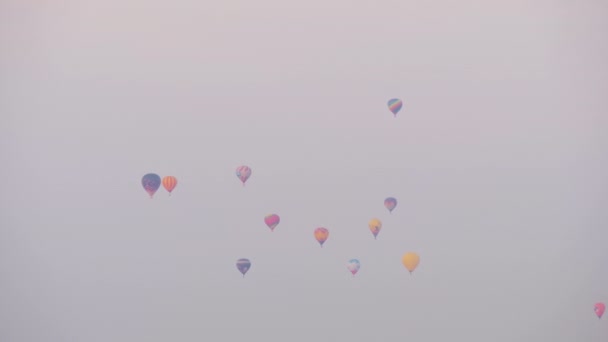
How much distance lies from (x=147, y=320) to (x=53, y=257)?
444 millimetres

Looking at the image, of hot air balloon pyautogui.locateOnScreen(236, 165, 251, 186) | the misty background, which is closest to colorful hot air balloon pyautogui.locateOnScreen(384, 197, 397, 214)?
the misty background

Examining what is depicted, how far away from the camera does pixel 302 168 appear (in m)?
3.31

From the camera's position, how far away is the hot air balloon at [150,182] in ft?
10.5

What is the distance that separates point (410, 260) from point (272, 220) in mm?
597

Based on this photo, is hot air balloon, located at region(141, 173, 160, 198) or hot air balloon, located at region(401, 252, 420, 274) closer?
hot air balloon, located at region(141, 173, 160, 198)

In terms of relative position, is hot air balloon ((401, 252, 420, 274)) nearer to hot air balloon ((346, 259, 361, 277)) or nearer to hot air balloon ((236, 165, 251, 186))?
hot air balloon ((346, 259, 361, 277))

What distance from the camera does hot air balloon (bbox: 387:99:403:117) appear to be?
3338 mm

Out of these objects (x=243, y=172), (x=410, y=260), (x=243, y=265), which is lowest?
(x=243, y=265)

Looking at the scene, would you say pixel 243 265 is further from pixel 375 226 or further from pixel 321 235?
pixel 375 226

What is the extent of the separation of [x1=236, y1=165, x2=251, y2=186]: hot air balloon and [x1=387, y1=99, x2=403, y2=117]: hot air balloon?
0.64 m

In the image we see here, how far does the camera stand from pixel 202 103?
128 inches

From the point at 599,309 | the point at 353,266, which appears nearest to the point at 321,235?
the point at 353,266

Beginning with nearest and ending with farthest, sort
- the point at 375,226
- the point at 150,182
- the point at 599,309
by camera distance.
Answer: the point at 150,182 → the point at 375,226 → the point at 599,309

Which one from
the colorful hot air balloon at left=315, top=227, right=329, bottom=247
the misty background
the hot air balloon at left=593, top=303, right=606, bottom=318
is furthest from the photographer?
the hot air balloon at left=593, top=303, right=606, bottom=318
